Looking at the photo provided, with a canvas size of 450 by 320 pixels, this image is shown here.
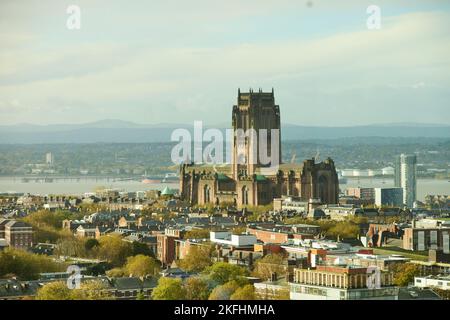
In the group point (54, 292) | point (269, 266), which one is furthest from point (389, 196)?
point (54, 292)

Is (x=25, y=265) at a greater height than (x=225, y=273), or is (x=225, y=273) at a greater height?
(x=225, y=273)

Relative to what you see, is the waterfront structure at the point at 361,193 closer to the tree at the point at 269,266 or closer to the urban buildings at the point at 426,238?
the urban buildings at the point at 426,238

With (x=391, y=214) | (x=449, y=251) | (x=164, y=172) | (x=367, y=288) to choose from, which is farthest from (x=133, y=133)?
(x=367, y=288)

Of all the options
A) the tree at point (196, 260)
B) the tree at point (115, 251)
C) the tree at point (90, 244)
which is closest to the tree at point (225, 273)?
the tree at point (196, 260)

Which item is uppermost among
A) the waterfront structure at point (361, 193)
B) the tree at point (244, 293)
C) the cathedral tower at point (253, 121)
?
the cathedral tower at point (253, 121)

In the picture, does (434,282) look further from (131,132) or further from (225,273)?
(131,132)
